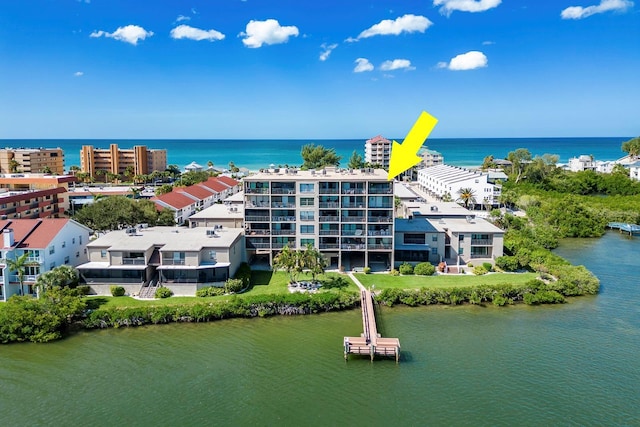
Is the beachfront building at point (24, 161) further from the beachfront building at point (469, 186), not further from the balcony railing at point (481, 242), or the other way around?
the balcony railing at point (481, 242)

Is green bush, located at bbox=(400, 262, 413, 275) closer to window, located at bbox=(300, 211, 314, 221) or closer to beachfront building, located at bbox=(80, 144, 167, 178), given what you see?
window, located at bbox=(300, 211, 314, 221)

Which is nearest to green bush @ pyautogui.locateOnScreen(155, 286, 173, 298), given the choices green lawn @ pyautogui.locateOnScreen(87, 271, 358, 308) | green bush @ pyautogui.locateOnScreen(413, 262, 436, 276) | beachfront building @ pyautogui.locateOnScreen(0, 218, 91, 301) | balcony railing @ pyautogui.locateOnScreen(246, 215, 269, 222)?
green lawn @ pyautogui.locateOnScreen(87, 271, 358, 308)

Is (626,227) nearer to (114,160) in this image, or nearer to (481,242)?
(481,242)

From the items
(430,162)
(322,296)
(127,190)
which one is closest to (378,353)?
(322,296)

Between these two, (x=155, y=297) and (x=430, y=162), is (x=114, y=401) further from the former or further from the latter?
(x=430, y=162)

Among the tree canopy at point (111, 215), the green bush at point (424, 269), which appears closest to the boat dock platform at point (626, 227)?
the green bush at point (424, 269)

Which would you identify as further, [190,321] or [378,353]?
[190,321]

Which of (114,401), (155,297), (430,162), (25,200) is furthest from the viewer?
(430,162)
